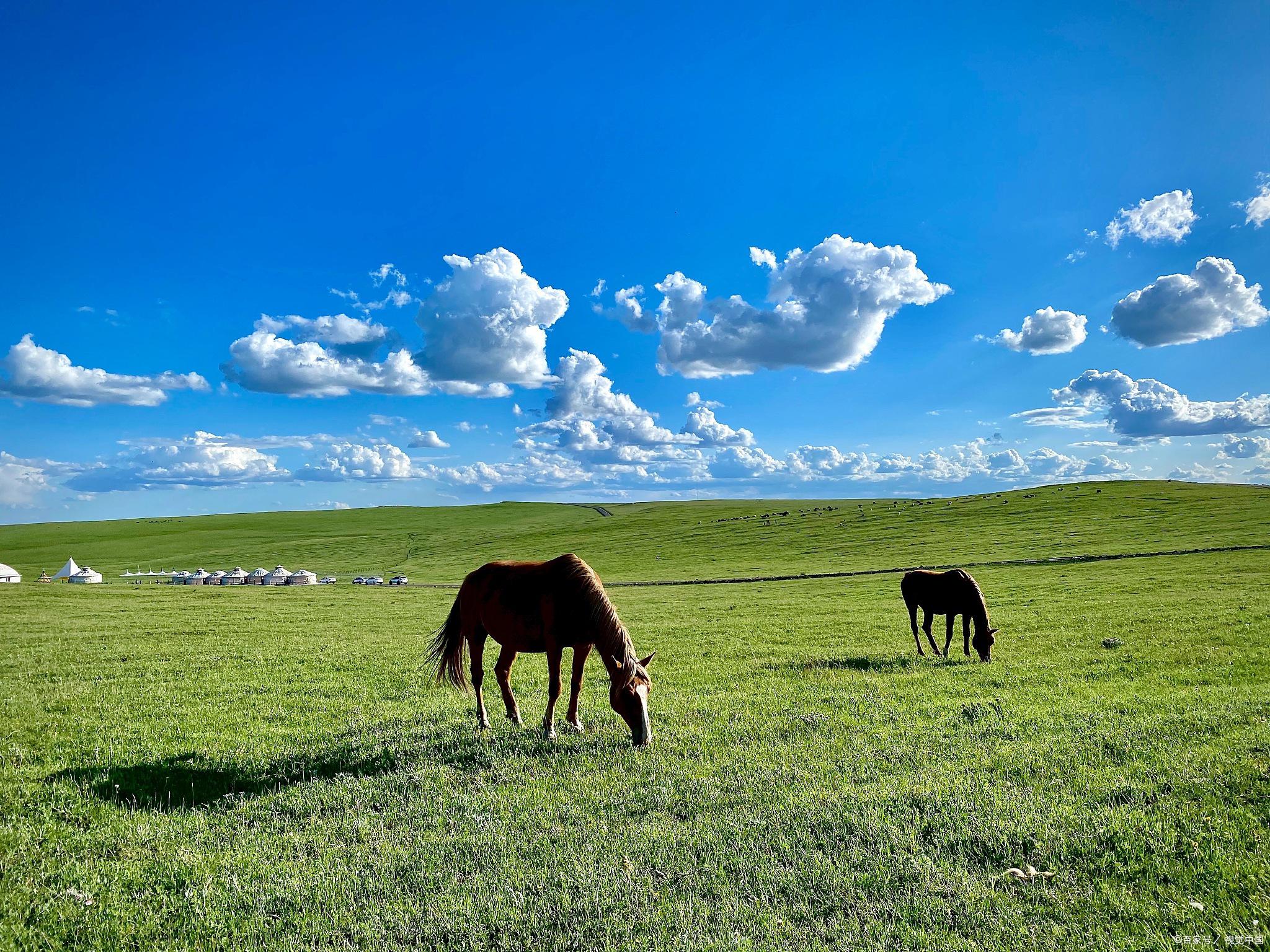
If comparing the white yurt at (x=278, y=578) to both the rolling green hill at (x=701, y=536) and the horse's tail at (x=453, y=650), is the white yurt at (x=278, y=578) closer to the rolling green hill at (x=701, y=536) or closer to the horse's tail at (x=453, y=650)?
the rolling green hill at (x=701, y=536)

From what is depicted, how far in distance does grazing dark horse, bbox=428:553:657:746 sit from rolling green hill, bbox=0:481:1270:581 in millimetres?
53022

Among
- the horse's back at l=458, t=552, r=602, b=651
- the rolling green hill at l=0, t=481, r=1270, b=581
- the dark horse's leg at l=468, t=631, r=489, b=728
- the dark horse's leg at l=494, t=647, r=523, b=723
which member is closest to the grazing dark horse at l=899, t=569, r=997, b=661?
the horse's back at l=458, t=552, r=602, b=651

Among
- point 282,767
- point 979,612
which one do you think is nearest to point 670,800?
point 282,767

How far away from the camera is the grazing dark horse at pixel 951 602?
17.3 meters

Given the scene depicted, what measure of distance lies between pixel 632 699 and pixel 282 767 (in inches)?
202

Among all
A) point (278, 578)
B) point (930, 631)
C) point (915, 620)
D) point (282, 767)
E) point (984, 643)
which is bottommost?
point (278, 578)

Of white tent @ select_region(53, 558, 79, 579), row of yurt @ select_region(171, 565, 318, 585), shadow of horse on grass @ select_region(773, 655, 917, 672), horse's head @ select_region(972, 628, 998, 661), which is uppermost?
horse's head @ select_region(972, 628, 998, 661)

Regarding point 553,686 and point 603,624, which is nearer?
point 603,624

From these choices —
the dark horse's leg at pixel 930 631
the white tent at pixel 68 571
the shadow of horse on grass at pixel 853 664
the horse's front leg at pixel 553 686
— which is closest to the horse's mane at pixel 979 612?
the dark horse's leg at pixel 930 631

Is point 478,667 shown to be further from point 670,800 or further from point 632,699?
point 670,800

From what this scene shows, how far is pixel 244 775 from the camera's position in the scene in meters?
8.88

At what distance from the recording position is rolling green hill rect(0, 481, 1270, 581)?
66000mm

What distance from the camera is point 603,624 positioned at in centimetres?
1001

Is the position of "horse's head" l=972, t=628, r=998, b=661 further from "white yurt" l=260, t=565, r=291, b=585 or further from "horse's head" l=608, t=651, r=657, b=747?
"white yurt" l=260, t=565, r=291, b=585
